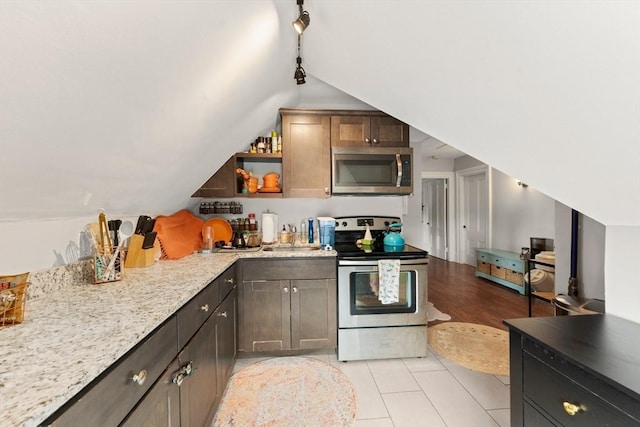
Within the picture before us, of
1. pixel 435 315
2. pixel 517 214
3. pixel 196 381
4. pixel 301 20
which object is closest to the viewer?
pixel 196 381

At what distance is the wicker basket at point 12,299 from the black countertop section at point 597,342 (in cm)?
192

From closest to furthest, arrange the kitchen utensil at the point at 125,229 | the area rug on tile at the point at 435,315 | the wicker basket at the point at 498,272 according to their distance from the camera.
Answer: the kitchen utensil at the point at 125,229 → the area rug on tile at the point at 435,315 → the wicker basket at the point at 498,272

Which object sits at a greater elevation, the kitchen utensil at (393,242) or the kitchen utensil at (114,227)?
the kitchen utensil at (114,227)

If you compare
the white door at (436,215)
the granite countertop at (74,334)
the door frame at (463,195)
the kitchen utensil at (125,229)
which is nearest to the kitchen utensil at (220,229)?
the kitchen utensil at (125,229)

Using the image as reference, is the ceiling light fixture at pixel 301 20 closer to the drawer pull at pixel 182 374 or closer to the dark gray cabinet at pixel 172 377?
the dark gray cabinet at pixel 172 377

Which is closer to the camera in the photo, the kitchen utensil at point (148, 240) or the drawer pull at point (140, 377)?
the drawer pull at point (140, 377)

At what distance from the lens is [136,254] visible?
68.6 inches

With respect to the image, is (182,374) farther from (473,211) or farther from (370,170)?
(473,211)

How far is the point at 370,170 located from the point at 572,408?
205cm

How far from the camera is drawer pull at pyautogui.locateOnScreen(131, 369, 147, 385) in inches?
31.0

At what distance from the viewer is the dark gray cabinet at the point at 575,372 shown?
774 mm

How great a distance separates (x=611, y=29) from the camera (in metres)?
0.73

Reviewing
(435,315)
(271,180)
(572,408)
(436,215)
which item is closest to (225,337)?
(271,180)

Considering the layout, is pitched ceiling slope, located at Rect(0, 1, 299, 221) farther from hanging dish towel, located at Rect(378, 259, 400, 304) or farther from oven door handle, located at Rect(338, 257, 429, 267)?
hanging dish towel, located at Rect(378, 259, 400, 304)
